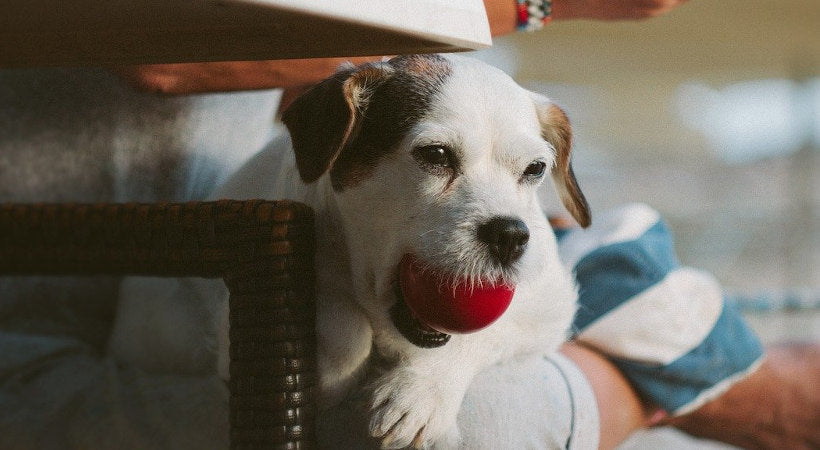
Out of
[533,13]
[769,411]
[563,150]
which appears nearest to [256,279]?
[563,150]

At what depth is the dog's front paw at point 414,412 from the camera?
0.96 metres

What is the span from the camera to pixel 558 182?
128 centimetres

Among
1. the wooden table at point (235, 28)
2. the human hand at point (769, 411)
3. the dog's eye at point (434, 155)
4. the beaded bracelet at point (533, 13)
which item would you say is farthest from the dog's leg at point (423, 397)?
the human hand at point (769, 411)

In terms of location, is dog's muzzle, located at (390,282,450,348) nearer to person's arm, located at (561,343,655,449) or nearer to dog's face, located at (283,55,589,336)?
dog's face, located at (283,55,589,336)

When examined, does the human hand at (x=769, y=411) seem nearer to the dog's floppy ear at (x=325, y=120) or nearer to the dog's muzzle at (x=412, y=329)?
the dog's muzzle at (x=412, y=329)

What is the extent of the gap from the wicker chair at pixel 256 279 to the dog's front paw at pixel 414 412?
9cm

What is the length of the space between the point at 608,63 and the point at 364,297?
5453mm

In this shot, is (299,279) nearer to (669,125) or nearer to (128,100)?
(128,100)

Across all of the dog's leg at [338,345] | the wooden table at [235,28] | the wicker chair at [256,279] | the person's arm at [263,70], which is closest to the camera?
the wooden table at [235,28]

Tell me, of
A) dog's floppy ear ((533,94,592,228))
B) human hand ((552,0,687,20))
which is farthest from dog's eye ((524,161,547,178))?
human hand ((552,0,687,20))

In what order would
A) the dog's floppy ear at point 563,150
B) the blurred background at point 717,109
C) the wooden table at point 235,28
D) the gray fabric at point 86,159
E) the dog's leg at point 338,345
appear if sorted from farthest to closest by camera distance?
the blurred background at point 717,109 → the gray fabric at point 86,159 → the dog's floppy ear at point 563,150 → the dog's leg at point 338,345 → the wooden table at point 235,28

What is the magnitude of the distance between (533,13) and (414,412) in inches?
27.4

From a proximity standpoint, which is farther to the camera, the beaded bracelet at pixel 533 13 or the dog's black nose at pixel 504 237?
the beaded bracelet at pixel 533 13

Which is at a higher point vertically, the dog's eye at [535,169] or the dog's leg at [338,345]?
the dog's eye at [535,169]
